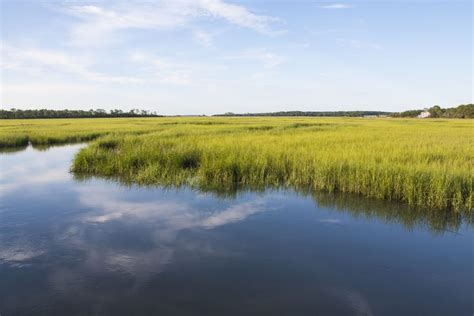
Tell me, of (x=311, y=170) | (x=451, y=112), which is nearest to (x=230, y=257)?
(x=311, y=170)

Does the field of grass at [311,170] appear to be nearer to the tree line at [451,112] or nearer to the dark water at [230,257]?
the dark water at [230,257]

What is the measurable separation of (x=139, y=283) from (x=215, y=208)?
3659mm

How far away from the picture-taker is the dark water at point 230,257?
13.5 ft

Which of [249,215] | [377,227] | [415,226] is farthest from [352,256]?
[249,215]

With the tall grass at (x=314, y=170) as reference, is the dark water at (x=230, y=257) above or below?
below

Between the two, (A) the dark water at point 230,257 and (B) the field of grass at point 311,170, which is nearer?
(A) the dark water at point 230,257

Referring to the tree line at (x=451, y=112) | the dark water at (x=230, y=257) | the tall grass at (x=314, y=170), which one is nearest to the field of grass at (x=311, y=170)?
the tall grass at (x=314, y=170)

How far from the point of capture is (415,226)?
22.2 ft

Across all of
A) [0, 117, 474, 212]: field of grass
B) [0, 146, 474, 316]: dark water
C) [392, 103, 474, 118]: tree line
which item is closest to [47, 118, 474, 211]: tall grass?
[0, 117, 474, 212]: field of grass

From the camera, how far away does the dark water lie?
4.11 m

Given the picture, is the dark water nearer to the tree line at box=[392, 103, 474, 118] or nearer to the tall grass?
the tall grass

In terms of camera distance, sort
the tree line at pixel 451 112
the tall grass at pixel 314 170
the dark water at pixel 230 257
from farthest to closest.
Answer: the tree line at pixel 451 112 → the tall grass at pixel 314 170 → the dark water at pixel 230 257

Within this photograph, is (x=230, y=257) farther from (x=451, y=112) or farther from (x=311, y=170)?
(x=451, y=112)

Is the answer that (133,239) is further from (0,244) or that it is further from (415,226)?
(415,226)
